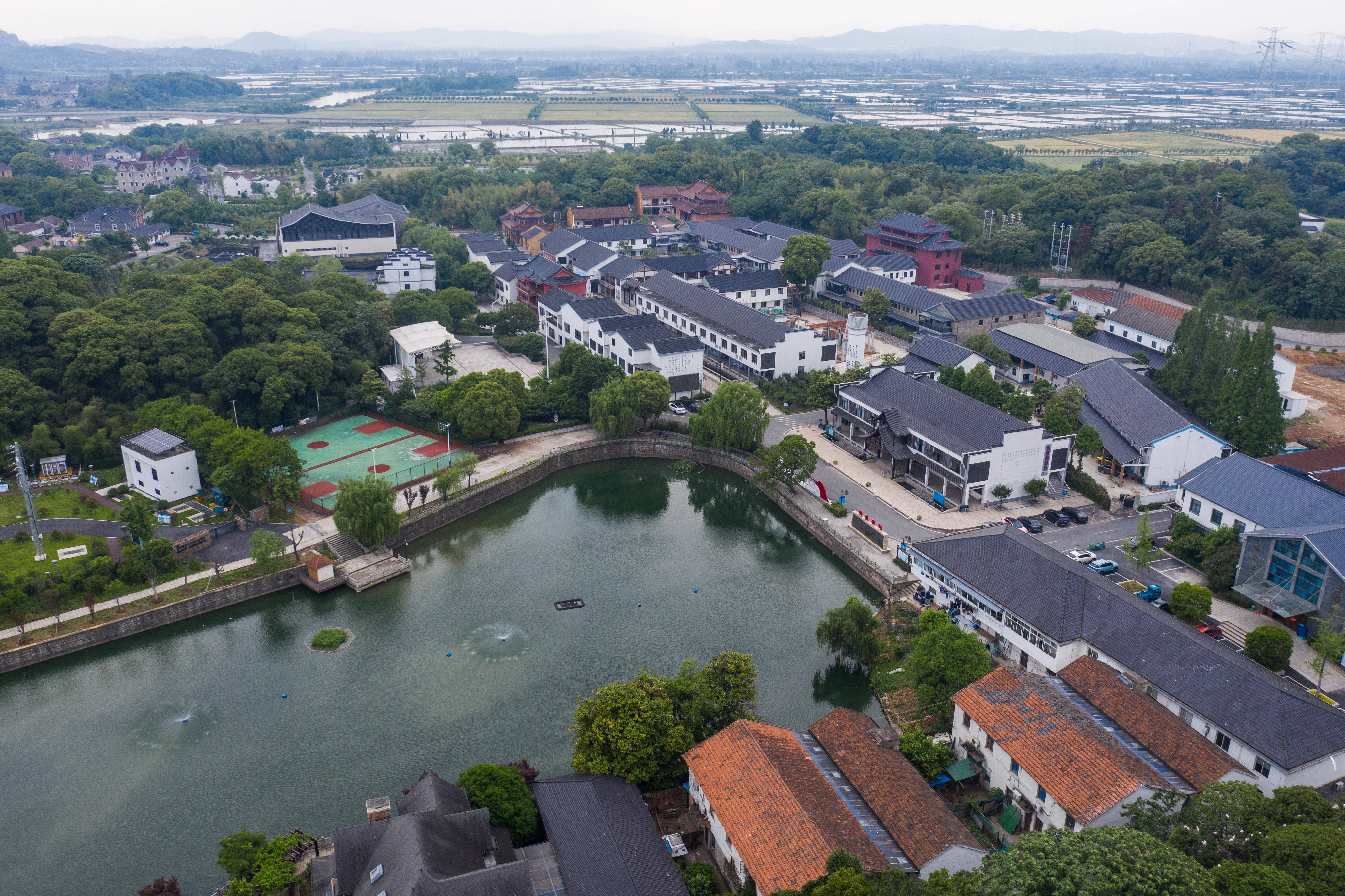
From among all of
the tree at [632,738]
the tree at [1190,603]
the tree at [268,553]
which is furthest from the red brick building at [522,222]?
the tree at [632,738]

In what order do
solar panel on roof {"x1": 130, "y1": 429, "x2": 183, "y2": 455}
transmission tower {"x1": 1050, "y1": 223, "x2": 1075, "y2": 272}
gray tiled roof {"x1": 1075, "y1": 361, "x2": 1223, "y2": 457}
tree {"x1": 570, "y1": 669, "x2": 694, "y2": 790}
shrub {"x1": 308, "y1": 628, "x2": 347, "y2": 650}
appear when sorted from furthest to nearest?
transmission tower {"x1": 1050, "y1": 223, "x2": 1075, "y2": 272}
gray tiled roof {"x1": 1075, "y1": 361, "x2": 1223, "y2": 457}
solar panel on roof {"x1": 130, "y1": 429, "x2": 183, "y2": 455}
shrub {"x1": 308, "y1": 628, "x2": 347, "y2": 650}
tree {"x1": 570, "y1": 669, "x2": 694, "y2": 790}

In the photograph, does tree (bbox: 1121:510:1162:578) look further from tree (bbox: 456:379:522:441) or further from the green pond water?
tree (bbox: 456:379:522:441)

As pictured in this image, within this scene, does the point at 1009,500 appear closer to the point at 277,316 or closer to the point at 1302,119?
the point at 277,316

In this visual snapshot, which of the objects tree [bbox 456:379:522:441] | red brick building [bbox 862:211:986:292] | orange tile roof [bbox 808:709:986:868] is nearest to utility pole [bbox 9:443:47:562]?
tree [bbox 456:379:522:441]

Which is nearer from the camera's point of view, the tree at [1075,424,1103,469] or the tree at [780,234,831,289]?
the tree at [1075,424,1103,469]

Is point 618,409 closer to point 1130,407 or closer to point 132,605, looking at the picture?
point 132,605

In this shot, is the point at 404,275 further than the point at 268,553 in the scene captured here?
Yes

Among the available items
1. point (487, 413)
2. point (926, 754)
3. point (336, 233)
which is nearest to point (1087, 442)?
point (926, 754)
